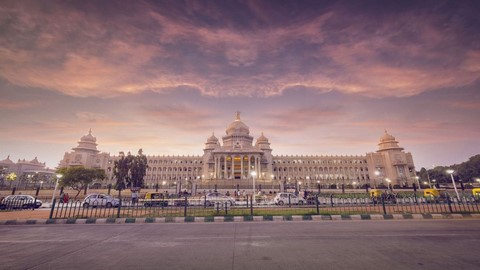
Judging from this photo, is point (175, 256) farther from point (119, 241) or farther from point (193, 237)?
point (119, 241)

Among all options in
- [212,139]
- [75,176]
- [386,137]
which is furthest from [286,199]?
[386,137]

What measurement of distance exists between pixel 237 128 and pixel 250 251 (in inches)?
3315

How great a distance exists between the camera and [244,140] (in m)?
88.6

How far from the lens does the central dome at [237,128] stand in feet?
294

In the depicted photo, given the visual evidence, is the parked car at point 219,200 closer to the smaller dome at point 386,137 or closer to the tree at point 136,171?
the tree at point 136,171

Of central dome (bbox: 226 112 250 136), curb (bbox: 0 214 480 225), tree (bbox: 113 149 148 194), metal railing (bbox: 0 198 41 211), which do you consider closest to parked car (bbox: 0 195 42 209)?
metal railing (bbox: 0 198 41 211)

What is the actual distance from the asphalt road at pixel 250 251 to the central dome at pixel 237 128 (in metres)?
80.7

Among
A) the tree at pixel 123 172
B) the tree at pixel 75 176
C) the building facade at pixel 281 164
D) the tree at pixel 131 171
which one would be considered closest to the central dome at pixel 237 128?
the building facade at pixel 281 164

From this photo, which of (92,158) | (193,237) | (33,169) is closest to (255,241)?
(193,237)

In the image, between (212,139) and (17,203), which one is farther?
(212,139)

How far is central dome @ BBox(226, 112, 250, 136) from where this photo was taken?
89.5m

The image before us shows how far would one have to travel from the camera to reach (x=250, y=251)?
6.07m

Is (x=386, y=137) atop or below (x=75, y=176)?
atop

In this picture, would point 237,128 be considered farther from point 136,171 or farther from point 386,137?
point 386,137
